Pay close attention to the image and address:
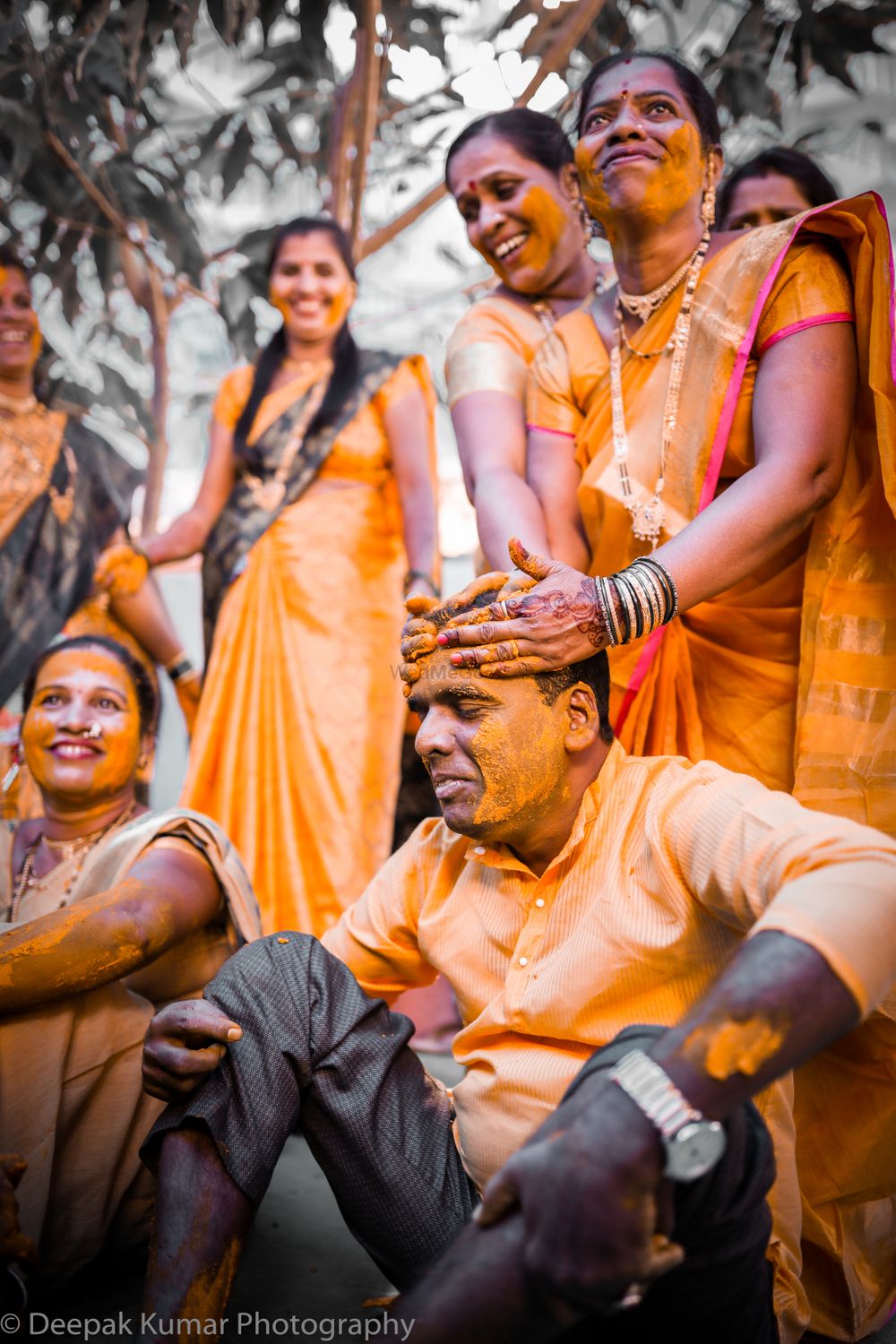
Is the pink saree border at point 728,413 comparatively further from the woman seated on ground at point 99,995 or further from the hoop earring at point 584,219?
the woman seated on ground at point 99,995

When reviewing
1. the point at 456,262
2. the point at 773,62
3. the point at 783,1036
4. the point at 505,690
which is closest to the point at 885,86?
the point at 773,62

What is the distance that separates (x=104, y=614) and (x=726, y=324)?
2.71m

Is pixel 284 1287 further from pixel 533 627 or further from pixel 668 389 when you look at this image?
pixel 668 389

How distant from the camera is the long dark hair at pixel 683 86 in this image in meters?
2.65

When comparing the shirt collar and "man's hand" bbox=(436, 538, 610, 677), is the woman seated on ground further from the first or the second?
"man's hand" bbox=(436, 538, 610, 677)

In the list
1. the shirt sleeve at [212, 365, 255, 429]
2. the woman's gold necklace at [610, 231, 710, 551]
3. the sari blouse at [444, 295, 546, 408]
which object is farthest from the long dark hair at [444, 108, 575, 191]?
the shirt sleeve at [212, 365, 255, 429]

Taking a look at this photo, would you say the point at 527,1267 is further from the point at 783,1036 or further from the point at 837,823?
the point at 837,823

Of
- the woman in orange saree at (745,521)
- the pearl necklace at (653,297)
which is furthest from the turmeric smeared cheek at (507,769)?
the pearl necklace at (653,297)

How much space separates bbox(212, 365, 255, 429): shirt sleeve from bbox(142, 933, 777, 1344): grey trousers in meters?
2.75

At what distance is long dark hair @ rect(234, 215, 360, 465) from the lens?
13.6 feet

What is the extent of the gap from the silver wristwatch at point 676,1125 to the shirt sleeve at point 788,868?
223mm

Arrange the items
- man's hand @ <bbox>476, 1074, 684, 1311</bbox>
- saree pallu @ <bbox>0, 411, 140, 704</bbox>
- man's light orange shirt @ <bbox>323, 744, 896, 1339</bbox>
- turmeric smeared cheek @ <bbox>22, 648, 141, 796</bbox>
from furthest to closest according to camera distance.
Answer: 1. saree pallu @ <bbox>0, 411, 140, 704</bbox>
2. turmeric smeared cheek @ <bbox>22, 648, 141, 796</bbox>
3. man's light orange shirt @ <bbox>323, 744, 896, 1339</bbox>
4. man's hand @ <bbox>476, 1074, 684, 1311</bbox>

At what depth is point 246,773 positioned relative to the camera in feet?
12.6

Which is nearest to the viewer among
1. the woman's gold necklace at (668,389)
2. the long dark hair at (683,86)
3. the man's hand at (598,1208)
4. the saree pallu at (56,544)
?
the man's hand at (598,1208)
